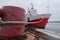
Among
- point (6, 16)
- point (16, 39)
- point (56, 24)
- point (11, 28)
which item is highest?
point (6, 16)

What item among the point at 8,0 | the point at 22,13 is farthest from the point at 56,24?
the point at 22,13

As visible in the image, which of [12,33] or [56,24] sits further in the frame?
[56,24]

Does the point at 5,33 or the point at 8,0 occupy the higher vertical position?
the point at 8,0

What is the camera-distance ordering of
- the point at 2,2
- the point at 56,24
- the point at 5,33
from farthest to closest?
the point at 56,24 → the point at 2,2 → the point at 5,33

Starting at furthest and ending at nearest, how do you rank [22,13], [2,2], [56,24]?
1. [56,24]
2. [2,2]
3. [22,13]

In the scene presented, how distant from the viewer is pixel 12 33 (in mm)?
1938

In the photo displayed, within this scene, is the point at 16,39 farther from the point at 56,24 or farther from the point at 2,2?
the point at 56,24

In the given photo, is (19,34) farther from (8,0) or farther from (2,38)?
(8,0)

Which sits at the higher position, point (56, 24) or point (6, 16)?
point (6, 16)

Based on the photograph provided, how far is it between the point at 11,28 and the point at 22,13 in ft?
0.94

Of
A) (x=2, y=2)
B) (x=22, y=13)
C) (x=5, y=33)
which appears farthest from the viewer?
(x=2, y=2)

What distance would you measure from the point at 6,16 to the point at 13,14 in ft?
0.34

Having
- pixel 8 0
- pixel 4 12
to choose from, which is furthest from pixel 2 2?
pixel 4 12

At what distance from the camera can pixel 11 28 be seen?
1935 mm
